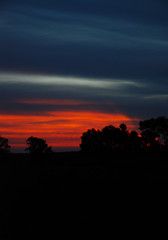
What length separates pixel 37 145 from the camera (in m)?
89.5

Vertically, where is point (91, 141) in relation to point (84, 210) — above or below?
above

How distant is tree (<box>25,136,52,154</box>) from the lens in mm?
88500

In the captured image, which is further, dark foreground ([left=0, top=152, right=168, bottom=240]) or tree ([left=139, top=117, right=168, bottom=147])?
tree ([left=139, top=117, right=168, bottom=147])

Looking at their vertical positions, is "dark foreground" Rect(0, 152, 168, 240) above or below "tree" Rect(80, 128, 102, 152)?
below

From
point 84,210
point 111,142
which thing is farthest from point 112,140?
point 84,210

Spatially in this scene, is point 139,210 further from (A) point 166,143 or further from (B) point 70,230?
(A) point 166,143

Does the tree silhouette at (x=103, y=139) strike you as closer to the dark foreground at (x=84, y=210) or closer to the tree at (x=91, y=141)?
the tree at (x=91, y=141)

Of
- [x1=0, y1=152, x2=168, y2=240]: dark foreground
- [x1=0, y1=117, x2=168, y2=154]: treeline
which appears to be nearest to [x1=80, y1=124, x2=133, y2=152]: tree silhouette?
[x1=0, y1=117, x2=168, y2=154]: treeline

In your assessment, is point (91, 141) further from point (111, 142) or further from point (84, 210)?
point (84, 210)

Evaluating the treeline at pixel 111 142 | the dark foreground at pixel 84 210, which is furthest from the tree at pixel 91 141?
the dark foreground at pixel 84 210

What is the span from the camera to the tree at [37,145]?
8850 centimetres

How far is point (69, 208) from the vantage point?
35000mm

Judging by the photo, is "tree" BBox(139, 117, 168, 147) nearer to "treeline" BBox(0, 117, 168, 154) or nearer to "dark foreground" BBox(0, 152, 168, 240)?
"treeline" BBox(0, 117, 168, 154)

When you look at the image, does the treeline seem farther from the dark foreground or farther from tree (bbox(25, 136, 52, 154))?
the dark foreground
